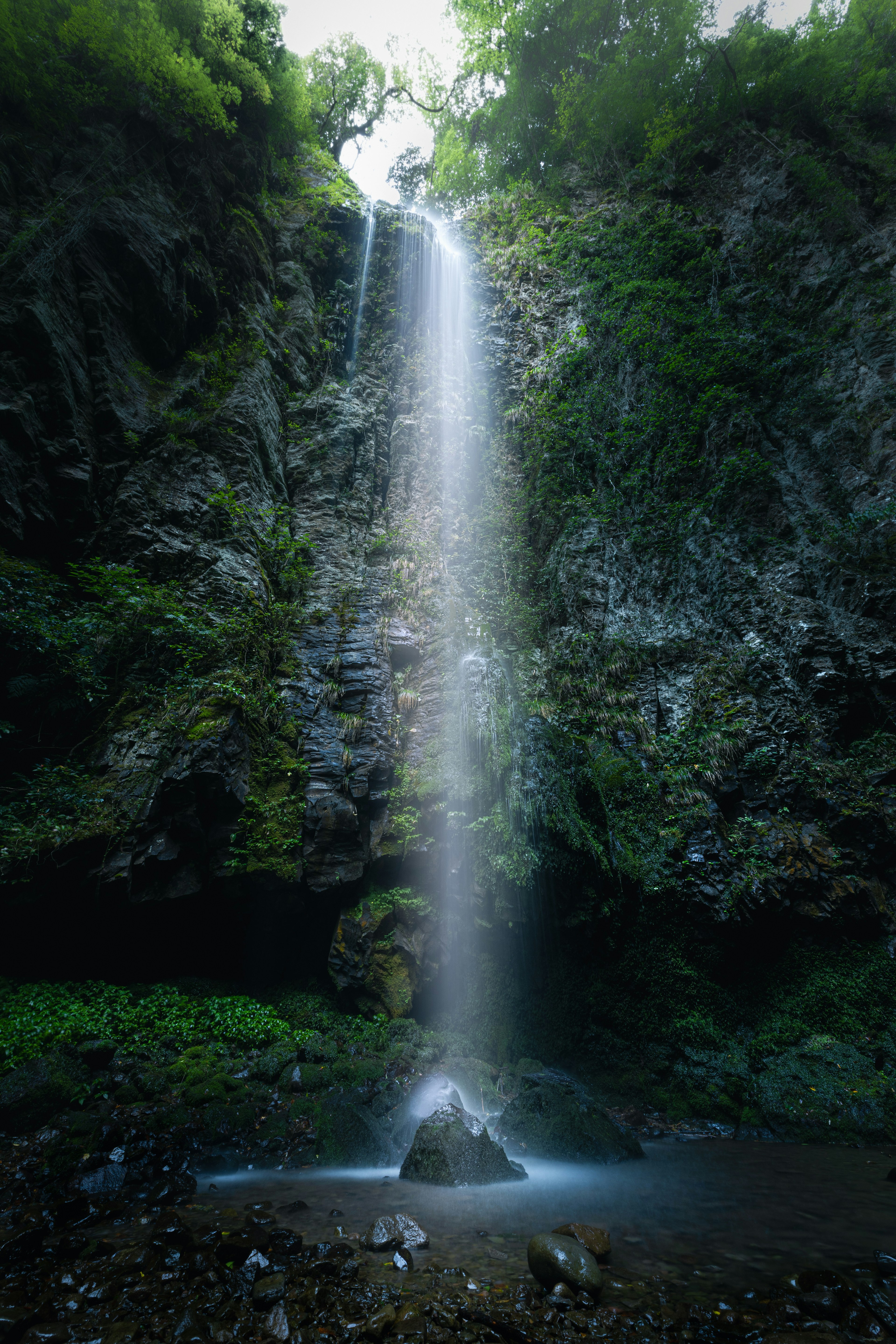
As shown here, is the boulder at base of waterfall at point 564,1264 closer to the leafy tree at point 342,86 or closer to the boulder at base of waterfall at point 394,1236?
the boulder at base of waterfall at point 394,1236

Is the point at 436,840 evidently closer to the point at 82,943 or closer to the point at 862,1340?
the point at 82,943

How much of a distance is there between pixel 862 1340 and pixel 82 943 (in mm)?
7498

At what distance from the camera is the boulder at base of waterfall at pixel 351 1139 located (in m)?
4.89

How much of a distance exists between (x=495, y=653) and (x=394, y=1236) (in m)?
8.12

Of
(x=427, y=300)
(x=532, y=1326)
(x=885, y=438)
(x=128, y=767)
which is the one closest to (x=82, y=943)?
(x=128, y=767)

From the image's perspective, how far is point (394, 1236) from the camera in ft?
11.1

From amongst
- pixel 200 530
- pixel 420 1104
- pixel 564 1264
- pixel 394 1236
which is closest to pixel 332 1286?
pixel 394 1236

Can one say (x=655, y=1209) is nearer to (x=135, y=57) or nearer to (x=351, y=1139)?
(x=351, y=1139)

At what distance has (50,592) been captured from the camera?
678 cm

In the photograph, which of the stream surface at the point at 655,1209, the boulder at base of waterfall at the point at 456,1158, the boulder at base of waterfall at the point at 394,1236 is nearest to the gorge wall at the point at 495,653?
the stream surface at the point at 655,1209

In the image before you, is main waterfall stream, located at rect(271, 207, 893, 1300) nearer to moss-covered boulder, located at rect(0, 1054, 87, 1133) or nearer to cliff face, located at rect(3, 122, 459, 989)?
cliff face, located at rect(3, 122, 459, 989)

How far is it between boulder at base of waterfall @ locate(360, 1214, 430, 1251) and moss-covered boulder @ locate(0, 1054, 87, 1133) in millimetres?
3232

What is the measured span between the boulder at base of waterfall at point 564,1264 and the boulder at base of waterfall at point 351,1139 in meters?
2.50

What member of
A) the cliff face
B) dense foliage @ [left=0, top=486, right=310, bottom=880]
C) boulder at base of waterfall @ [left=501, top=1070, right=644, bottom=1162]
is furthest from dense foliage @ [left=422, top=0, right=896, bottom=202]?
boulder at base of waterfall @ [left=501, top=1070, right=644, bottom=1162]
